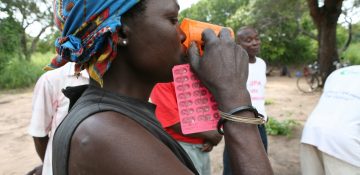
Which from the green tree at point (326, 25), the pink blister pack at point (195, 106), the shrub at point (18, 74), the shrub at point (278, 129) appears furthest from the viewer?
the shrub at point (18, 74)

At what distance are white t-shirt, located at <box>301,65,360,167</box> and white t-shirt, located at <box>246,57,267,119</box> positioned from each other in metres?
1.06

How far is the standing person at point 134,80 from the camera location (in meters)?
0.84

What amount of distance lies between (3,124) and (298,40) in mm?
19193

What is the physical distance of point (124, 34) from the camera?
98 cm

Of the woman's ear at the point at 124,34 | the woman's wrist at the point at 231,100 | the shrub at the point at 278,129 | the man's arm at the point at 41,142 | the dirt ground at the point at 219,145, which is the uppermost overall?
the woman's ear at the point at 124,34

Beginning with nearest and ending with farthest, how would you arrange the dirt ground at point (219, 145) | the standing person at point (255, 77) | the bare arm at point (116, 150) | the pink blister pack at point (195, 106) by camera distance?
1. the bare arm at point (116, 150)
2. the pink blister pack at point (195, 106)
3. the standing person at point (255, 77)
4. the dirt ground at point (219, 145)

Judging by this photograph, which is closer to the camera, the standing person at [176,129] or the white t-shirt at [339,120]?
the white t-shirt at [339,120]

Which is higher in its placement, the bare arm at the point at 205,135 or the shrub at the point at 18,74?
the bare arm at the point at 205,135

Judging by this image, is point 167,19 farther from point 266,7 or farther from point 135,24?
point 266,7

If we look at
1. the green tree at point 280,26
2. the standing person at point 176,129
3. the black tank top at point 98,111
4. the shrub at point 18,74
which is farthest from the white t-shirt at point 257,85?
the shrub at point 18,74

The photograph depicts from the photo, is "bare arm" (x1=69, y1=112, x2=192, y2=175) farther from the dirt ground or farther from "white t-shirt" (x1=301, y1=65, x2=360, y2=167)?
the dirt ground

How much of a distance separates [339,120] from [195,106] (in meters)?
1.48

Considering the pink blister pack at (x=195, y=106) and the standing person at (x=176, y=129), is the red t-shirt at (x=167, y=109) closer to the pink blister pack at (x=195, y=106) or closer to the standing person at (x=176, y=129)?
the standing person at (x=176, y=129)

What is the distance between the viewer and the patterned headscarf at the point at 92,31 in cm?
94
